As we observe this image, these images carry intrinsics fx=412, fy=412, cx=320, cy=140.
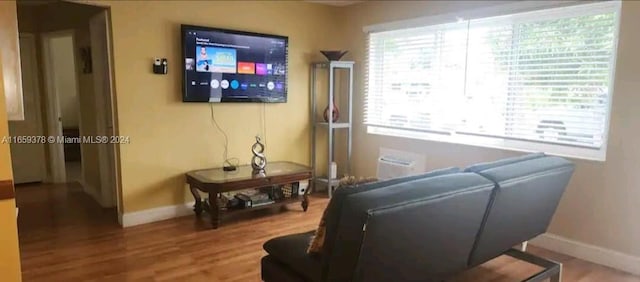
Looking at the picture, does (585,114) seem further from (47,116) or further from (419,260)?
(47,116)

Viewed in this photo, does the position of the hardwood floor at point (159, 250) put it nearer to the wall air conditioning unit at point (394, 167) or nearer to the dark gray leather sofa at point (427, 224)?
the dark gray leather sofa at point (427, 224)

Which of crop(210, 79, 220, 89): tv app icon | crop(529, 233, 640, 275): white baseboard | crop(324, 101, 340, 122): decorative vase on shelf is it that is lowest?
crop(529, 233, 640, 275): white baseboard

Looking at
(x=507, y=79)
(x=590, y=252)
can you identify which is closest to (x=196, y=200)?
(x=507, y=79)

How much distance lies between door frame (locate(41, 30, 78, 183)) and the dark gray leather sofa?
463 centimetres

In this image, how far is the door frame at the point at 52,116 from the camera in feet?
17.5

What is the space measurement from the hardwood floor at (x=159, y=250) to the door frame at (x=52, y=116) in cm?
122

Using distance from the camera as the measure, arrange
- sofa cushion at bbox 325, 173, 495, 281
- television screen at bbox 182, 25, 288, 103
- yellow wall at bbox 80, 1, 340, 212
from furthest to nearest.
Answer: television screen at bbox 182, 25, 288, 103 → yellow wall at bbox 80, 1, 340, 212 → sofa cushion at bbox 325, 173, 495, 281

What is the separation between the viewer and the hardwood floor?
2926 mm

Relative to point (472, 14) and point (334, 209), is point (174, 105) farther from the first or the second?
point (472, 14)

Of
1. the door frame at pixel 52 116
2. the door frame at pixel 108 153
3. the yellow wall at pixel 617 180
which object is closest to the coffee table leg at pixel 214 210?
the door frame at pixel 108 153

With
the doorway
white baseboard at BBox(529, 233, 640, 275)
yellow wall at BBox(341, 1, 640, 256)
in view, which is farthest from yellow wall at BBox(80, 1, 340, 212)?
white baseboard at BBox(529, 233, 640, 275)

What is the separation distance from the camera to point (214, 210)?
3.87m

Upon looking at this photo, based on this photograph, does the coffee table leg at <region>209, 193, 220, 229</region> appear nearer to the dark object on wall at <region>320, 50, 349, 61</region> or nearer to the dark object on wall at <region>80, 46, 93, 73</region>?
the dark object on wall at <region>320, 50, 349, 61</region>

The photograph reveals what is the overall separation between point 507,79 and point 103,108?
4091mm
